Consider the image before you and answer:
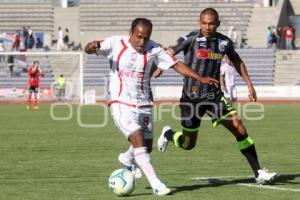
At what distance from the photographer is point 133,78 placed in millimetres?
10227

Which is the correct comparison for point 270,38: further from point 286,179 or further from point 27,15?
point 286,179

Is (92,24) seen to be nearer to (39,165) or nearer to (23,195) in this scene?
(39,165)

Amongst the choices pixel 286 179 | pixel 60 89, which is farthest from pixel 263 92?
pixel 286 179

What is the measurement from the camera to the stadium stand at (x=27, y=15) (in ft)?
192

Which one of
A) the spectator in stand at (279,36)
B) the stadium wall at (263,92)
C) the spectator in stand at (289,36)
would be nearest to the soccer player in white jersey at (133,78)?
the stadium wall at (263,92)

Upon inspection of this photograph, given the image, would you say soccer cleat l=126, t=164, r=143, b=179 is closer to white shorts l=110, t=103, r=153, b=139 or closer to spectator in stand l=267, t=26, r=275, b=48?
white shorts l=110, t=103, r=153, b=139

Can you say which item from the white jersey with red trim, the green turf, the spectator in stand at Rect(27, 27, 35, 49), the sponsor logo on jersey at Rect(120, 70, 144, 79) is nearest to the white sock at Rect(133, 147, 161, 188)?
the green turf

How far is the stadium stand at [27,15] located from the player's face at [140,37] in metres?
48.4

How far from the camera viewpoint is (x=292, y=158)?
1468 centimetres

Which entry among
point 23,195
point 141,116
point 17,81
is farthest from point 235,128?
point 17,81

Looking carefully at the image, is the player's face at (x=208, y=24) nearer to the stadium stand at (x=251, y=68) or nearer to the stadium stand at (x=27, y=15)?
the stadium stand at (x=251, y=68)

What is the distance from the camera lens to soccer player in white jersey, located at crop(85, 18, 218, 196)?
10.1 meters

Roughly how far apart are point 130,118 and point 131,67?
2.04ft

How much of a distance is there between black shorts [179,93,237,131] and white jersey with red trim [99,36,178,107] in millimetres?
1381
